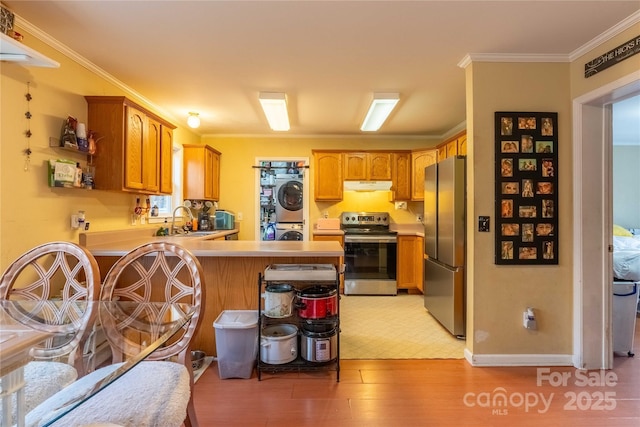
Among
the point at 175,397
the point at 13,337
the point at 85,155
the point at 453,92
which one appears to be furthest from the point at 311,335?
the point at 453,92

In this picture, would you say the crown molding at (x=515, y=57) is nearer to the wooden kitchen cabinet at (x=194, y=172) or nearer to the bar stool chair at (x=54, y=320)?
the bar stool chair at (x=54, y=320)

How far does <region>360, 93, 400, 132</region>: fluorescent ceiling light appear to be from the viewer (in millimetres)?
3111

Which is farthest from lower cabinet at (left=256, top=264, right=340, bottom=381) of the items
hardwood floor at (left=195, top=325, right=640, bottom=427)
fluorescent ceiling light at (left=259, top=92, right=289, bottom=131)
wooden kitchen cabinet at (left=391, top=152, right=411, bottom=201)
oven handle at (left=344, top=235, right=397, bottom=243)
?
wooden kitchen cabinet at (left=391, top=152, right=411, bottom=201)

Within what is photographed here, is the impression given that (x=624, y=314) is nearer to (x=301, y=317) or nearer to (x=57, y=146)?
(x=301, y=317)

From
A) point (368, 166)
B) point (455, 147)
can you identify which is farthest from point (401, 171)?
point (455, 147)

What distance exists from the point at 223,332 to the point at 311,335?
626mm

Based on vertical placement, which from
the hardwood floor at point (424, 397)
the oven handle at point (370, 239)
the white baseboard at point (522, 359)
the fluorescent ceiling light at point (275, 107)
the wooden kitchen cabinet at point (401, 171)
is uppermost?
the fluorescent ceiling light at point (275, 107)

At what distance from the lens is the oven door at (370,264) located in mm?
4332

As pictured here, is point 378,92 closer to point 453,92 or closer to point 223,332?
point 453,92

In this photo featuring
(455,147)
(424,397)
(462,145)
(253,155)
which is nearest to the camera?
(424,397)

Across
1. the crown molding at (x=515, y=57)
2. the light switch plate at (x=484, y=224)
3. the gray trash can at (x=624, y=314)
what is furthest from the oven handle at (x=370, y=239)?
the crown molding at (x=515, y=57)

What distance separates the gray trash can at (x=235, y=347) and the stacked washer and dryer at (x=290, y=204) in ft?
9.23

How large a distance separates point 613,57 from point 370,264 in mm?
3175

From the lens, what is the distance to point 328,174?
476cm
